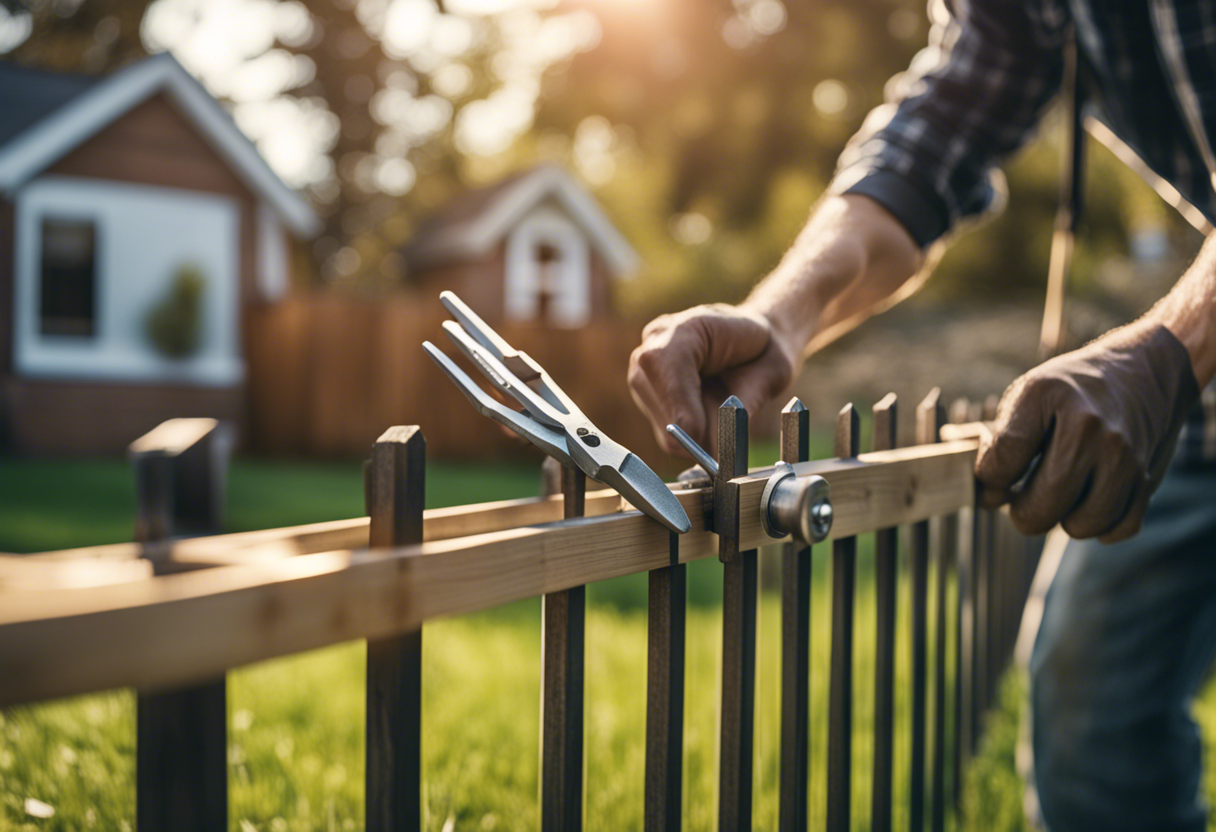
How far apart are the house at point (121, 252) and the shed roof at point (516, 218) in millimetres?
4299

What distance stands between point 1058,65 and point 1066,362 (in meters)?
1.34

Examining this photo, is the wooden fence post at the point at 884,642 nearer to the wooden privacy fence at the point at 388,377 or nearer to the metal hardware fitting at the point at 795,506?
the metal hardware fitting at the point at 795,506

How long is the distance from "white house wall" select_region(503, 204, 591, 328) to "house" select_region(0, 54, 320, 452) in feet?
16.6

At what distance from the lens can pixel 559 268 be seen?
17.7 metres

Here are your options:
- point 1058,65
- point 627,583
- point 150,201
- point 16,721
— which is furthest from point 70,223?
point 1058,65

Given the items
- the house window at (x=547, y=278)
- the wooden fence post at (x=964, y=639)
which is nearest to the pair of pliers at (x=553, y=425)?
the wooden fence post at (x=964, y=639)

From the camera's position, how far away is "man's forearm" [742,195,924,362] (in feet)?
5.54

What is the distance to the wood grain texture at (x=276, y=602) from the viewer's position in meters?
0.54

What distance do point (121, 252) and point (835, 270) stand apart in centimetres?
1246

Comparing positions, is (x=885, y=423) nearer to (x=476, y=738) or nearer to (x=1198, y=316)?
(x=1198, y=316)

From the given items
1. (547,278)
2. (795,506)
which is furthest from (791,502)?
(547,278)

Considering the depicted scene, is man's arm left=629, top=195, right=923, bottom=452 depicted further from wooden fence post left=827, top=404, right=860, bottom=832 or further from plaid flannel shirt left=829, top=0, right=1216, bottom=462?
wooden fence post left=827, top=404, right=860, bottom=832

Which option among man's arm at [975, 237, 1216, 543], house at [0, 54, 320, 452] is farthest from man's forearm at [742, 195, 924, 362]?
house at [0, 54, 320, 452]

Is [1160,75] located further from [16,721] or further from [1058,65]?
[16,721]
